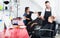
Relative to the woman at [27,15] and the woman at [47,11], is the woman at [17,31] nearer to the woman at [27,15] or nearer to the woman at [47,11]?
the woman at [27,15]

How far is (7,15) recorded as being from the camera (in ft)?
7.12

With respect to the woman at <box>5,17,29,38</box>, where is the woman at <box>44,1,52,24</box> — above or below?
above

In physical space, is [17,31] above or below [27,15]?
below

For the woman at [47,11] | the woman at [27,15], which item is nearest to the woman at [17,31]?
the woman at [27,15]

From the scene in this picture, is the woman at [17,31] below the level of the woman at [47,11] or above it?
below

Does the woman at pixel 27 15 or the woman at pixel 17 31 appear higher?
the woman at pixel 27 15

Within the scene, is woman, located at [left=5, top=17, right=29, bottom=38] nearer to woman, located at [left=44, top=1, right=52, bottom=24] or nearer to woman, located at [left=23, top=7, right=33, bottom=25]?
woman, located at [left=23, top=7, right=33, bottom=25]

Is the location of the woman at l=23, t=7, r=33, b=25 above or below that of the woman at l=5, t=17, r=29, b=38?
above

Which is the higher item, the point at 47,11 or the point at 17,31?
the point at 47,11

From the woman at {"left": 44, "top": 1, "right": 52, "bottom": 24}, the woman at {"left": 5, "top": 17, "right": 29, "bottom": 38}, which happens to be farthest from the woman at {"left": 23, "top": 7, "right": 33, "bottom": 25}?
the woman at {"left": 44, "top": 1, "right": 52, "bottom": 24}

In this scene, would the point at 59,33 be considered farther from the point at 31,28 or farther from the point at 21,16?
the point at 21,16

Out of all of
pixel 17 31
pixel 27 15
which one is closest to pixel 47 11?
pixel 27 15

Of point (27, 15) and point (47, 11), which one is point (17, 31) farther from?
point (47, 11)

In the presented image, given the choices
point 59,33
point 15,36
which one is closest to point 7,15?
point 15,36
